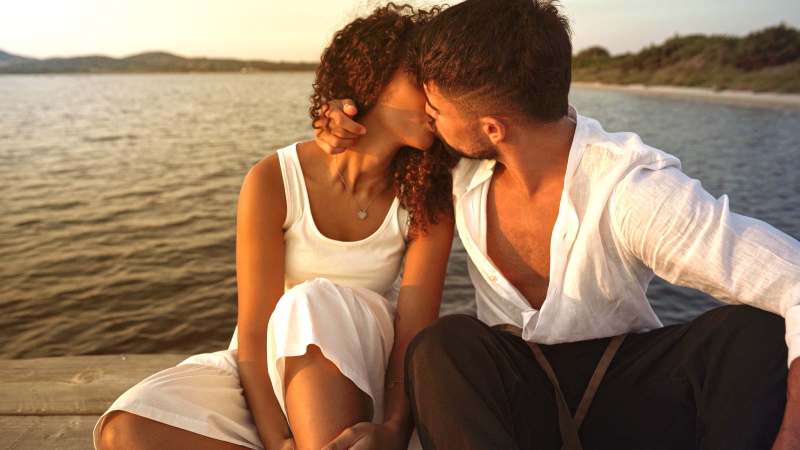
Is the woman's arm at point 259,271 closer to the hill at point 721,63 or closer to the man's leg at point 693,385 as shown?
the man's leg at point 693,385

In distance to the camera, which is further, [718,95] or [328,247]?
[718,95]

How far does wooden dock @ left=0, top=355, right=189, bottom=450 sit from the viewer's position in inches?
107

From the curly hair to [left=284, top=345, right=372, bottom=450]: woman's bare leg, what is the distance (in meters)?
A: 0.87

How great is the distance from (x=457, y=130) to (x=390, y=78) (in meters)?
0.42

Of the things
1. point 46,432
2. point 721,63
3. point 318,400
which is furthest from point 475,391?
point 721,63

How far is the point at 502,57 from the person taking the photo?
2408 millimetres

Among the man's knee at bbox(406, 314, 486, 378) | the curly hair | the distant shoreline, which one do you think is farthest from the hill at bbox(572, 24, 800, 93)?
the man's knee at bbox(406, 314, 486, 378)

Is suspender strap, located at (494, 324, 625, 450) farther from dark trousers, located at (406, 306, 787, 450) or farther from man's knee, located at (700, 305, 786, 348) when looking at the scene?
man's knee, located at (700, 305, 786, 348)

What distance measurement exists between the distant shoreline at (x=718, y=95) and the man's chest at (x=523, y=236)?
1044 inches

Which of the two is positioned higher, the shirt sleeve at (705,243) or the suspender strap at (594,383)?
the shirt sleeve at (705,243)

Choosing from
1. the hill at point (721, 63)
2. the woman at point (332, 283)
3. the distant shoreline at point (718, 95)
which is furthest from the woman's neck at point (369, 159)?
the hill at point (721, 63)

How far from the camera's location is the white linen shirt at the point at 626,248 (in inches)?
78.4

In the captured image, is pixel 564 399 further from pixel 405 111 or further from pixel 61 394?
pixel 61 394

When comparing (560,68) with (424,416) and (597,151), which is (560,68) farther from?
(424,416)
